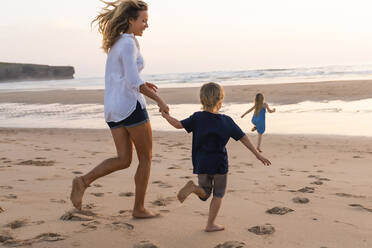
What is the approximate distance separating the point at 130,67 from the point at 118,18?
0.49 metres

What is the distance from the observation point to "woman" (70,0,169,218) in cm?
341

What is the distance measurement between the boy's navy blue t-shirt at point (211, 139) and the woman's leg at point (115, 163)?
644 millimetres

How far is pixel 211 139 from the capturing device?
333 cm

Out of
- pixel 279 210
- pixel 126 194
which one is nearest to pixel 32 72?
pixel 126 194

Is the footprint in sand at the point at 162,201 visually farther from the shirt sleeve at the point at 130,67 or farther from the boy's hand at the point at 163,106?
the shirt sleeve at the point at 130,67

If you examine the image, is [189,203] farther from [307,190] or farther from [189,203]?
[307,190]

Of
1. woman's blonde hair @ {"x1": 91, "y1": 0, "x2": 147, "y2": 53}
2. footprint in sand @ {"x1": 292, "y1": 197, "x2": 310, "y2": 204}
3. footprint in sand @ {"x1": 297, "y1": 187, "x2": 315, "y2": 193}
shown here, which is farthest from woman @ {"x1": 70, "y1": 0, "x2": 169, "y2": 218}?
footprint in sand @ {"x1": 297, "y1": 187, "x2": 315, "y2": 193}

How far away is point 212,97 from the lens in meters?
3.34

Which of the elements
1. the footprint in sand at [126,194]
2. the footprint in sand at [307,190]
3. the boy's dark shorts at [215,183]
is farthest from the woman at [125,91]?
the footprint in sand at [307,190]

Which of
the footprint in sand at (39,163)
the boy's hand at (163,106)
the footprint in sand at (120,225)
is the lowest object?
the footprint in sand at (39,163)

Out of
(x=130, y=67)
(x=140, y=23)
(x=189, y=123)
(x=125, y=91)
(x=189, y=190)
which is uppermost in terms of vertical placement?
(x=140, y=23)

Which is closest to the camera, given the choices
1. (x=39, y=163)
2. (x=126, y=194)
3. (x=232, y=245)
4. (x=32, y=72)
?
(x=232, y=245)

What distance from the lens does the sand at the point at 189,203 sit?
3190mm

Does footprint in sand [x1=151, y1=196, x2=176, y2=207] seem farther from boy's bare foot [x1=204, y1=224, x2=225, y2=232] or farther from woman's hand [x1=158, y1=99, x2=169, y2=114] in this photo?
woman's hand [x1=158, y1=99, x2=169, y2=114]
